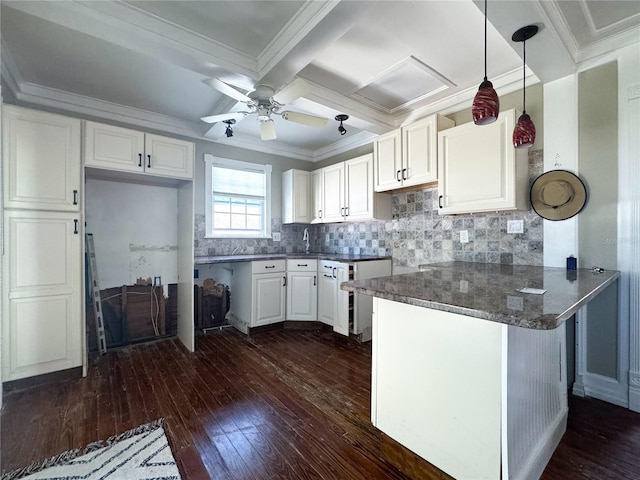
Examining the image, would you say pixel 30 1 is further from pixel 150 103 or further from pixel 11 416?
pixel 11 416

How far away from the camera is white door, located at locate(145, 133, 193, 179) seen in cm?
277

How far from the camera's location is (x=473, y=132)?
2418 mm

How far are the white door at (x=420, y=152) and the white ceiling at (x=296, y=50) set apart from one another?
33 cm

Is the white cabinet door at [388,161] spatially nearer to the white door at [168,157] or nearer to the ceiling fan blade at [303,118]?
the ceiling fan blade at [303,118]

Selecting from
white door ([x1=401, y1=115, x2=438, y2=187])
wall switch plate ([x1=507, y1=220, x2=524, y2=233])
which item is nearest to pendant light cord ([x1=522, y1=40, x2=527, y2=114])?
white door ([x1=401, y1=115, x2=438, y2=187])

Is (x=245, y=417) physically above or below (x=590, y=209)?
below

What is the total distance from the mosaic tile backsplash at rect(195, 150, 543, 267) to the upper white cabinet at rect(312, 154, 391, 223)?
32 centimetres

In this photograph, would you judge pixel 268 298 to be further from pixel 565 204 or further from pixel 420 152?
pixel 565 204

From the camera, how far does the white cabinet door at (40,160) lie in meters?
2.15

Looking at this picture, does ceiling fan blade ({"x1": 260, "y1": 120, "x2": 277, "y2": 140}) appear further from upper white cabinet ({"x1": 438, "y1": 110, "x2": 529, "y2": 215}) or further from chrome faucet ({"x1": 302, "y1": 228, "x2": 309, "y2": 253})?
chrome faucet ({"x1": 302, "y1": 228, "x2": 309, "y2": 253})

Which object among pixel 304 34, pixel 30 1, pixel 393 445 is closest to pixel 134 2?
pixel 30 1

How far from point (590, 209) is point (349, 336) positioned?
7.87ft

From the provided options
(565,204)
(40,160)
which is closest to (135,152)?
(40,160)

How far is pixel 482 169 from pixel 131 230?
142 inches
